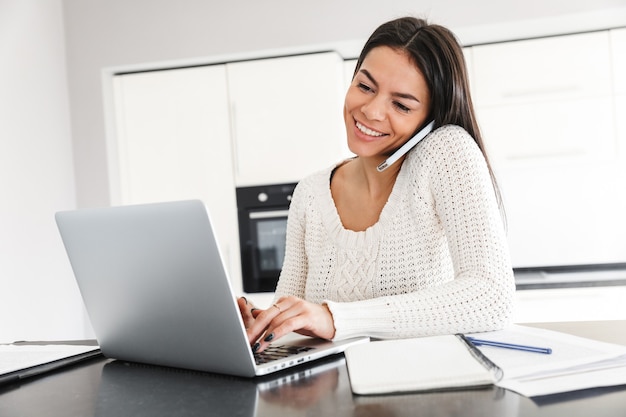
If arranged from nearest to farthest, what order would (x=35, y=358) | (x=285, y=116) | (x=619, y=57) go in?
(x=35, y=358) < (x=619, y=57) < (x=285, y=116)

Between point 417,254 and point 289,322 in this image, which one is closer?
point 289,322

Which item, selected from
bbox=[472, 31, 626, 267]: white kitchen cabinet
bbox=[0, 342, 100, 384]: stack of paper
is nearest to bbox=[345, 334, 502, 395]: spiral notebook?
bbox=[0, 342, 100, 384]: stack of paper

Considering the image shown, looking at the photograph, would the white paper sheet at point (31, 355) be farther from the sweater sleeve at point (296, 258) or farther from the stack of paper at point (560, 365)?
the stack of paper at point (560, 365)

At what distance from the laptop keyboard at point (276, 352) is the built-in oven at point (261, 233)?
1895 mm

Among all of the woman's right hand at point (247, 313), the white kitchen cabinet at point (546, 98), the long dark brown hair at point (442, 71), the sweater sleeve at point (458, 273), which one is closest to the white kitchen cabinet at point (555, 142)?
the white kitchen cabinet at point (546, 98)

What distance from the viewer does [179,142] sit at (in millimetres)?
2969

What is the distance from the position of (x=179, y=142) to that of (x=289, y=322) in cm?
216

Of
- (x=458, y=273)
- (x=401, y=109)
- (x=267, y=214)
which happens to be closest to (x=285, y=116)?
(x=267, y=214)

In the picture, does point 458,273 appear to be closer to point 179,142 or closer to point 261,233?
point 261,233

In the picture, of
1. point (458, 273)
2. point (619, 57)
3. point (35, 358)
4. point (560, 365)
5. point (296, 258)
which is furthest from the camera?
point (619, 57)

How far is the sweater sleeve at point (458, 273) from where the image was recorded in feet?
3.41

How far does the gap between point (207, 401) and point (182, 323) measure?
0.17 meters

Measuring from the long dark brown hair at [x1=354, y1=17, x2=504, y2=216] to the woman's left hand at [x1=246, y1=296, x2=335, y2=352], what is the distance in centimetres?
55

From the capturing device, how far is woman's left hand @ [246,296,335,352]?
0.92 m
